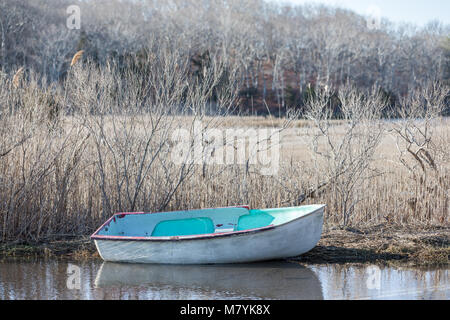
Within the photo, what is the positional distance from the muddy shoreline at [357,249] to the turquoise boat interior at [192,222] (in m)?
0.70

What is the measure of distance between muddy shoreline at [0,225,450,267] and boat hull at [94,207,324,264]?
507mm

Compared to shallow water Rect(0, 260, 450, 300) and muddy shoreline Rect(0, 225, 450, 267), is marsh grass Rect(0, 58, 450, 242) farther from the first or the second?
shallow water Rect(0, 260, 450, 300)

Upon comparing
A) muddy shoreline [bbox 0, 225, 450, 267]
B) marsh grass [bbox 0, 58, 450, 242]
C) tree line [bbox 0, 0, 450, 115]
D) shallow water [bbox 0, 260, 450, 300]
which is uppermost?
tree line [bbox 0, 0, 450, 115]

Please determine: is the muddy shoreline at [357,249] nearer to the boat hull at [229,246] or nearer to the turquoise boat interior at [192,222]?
the boat hull at [229,246]

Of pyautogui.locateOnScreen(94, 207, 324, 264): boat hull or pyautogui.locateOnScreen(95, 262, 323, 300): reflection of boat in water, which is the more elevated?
pyautogui.locateOnScreen(94, 207, 324, 264): boat hull

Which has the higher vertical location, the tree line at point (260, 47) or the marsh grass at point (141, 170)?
the tree line at point (260, 47)

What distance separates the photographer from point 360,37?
221 ft

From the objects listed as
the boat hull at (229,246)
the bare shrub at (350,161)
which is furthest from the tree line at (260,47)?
the boat hull at (229,246)

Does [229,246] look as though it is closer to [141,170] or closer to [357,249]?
[357,249]

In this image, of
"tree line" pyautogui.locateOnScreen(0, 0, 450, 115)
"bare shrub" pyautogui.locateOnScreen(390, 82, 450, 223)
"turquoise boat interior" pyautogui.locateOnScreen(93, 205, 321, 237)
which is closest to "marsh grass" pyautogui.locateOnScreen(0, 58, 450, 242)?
"bare shrub" pyautogui.locateOnScreen(390, 82, 450, 223)

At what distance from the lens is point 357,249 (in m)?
9.02

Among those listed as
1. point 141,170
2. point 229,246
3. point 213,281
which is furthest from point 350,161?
point 213,281

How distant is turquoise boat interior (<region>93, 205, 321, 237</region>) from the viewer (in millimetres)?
9211

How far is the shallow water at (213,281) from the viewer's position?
23.6 feet
